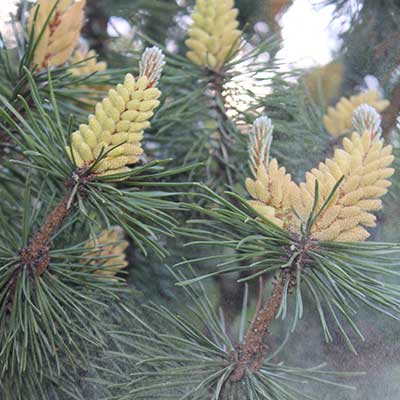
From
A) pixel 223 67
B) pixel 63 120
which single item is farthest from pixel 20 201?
pixel 223 67

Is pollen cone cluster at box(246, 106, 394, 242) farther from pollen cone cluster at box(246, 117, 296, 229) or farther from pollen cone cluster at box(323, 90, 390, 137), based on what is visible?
pollen cone cluster at box(323, 90, 390, 137)

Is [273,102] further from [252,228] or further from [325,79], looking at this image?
[252,228]

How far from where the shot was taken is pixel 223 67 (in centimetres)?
46

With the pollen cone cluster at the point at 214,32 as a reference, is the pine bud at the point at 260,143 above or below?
below

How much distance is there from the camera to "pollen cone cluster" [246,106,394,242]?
0.31 metres

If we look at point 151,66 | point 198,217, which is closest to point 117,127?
point 151,66

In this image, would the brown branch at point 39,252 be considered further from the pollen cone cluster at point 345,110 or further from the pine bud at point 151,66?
the pollen cone cluster at point 345,110

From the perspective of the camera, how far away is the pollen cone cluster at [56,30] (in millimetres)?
418

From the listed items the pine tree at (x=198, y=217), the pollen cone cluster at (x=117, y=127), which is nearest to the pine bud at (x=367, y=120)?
the pine tree at (x=198, y=217)

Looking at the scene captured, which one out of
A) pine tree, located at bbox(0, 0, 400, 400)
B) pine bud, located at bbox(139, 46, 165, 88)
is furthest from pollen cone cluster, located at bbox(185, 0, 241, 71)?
pine bud, located at bbox(139, 46, 165, 88)

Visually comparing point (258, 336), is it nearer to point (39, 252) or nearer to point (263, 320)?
point (263, 320)

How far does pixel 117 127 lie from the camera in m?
0.32

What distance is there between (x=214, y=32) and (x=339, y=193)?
0.18 meters

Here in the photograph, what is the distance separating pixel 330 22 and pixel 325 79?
4 centimetres
